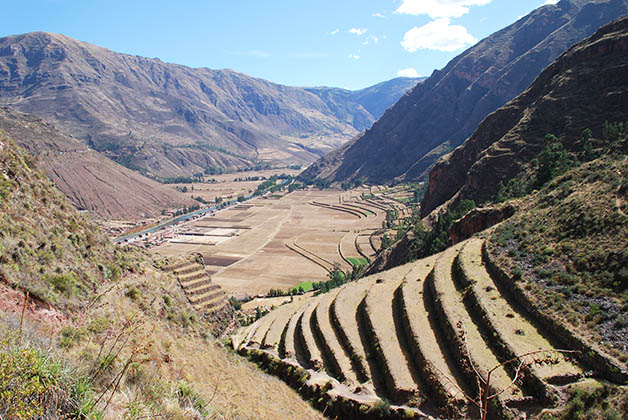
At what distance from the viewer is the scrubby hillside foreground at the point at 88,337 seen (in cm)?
691

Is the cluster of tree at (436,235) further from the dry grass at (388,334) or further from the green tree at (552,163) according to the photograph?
the dry grass at (388,334)

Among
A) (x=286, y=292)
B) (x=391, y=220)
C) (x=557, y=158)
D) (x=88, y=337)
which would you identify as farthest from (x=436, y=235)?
(x=391, y=220)

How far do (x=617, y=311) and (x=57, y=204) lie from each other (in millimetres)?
36972

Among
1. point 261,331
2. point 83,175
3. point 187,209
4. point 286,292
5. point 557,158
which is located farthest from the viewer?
point 187,209

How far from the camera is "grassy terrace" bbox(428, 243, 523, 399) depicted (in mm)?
20828

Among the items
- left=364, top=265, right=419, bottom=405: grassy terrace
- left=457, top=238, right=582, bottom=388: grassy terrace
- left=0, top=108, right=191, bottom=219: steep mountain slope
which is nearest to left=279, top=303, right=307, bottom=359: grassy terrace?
left=364, top=265, right=419, bottom=405: grassy terrace

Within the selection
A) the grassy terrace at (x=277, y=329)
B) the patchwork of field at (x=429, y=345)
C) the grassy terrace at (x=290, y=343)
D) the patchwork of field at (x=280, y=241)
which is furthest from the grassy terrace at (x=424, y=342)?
the patchwork of field at (x=280, y=241)

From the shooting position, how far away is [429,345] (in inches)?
997

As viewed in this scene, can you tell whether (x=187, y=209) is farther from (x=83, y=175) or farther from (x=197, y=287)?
(x=197, y=287)

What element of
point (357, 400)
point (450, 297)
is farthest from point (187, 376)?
point (450, 297)

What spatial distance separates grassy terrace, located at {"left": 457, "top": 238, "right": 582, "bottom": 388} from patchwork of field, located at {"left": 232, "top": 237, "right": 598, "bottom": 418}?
0.19 feet

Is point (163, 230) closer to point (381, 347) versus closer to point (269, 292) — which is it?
point (269, 292)

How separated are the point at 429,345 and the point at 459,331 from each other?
285 inches

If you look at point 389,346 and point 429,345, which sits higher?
point 429,345
